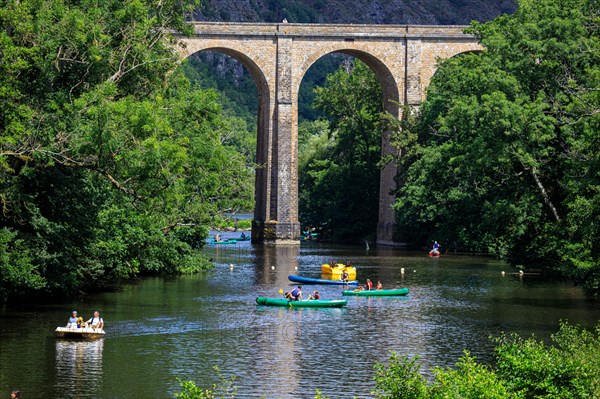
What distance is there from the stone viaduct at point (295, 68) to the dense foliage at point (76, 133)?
34848 millimetres

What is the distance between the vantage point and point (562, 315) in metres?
40.7

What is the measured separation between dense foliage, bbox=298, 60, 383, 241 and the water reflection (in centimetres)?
5394

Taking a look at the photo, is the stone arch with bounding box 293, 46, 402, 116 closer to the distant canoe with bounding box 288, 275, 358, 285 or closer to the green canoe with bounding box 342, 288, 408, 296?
the distant canoe with bounding box 288, 275, 358, 285

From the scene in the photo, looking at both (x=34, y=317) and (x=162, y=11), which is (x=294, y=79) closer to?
(x=162, y=11)

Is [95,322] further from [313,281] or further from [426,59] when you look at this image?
[426,59]

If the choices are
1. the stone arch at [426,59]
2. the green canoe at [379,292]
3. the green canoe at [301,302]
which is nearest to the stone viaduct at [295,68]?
the stone arch at [426,59]

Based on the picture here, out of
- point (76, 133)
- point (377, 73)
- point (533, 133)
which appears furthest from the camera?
point (377, 73)

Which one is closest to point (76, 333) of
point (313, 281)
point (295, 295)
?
point (295, 295)

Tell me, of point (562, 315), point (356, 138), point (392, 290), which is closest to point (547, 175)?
point (392, 290)

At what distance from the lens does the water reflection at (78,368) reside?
27.4 m

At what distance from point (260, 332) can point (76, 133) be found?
8.53 meters

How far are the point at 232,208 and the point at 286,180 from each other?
870 inches

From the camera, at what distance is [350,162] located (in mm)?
89375

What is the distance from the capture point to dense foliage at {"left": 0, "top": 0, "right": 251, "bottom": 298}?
3641 cm
